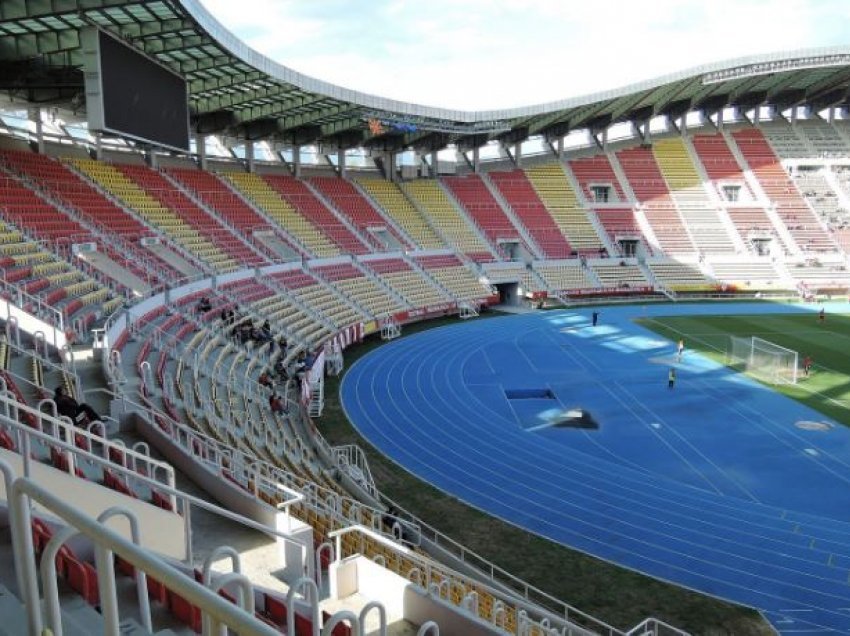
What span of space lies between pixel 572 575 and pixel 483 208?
44208 millimetres

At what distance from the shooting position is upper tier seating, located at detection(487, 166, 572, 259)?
5444 cm

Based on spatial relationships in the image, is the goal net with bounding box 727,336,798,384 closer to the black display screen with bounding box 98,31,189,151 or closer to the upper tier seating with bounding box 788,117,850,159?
the black display screen with bounding box 98,31,189,151

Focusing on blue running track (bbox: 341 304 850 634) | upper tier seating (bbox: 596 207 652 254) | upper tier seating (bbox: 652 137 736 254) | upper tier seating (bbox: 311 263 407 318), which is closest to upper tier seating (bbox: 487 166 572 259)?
upper tier seating (bbox: 596 207 652 254)

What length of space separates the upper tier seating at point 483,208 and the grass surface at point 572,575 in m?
37.7

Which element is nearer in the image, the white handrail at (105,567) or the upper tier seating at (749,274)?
the white handrail at (105,567)

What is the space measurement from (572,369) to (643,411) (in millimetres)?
6253

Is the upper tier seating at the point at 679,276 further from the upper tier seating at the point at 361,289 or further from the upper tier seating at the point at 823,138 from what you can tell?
the upper tier seating at the point at 361,289

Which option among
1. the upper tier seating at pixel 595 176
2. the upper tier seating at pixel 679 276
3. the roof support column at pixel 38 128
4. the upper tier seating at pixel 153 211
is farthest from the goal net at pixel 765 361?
the roof support column at pixel 38 128

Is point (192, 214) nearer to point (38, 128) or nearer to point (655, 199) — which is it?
point (38, 128)

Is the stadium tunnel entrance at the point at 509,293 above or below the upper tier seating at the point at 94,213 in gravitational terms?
below

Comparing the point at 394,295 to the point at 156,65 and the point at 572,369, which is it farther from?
the point at 156,65

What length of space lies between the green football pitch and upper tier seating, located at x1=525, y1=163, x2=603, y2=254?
13958 millimetres

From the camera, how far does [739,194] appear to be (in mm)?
60156

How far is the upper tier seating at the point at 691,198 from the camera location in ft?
185
